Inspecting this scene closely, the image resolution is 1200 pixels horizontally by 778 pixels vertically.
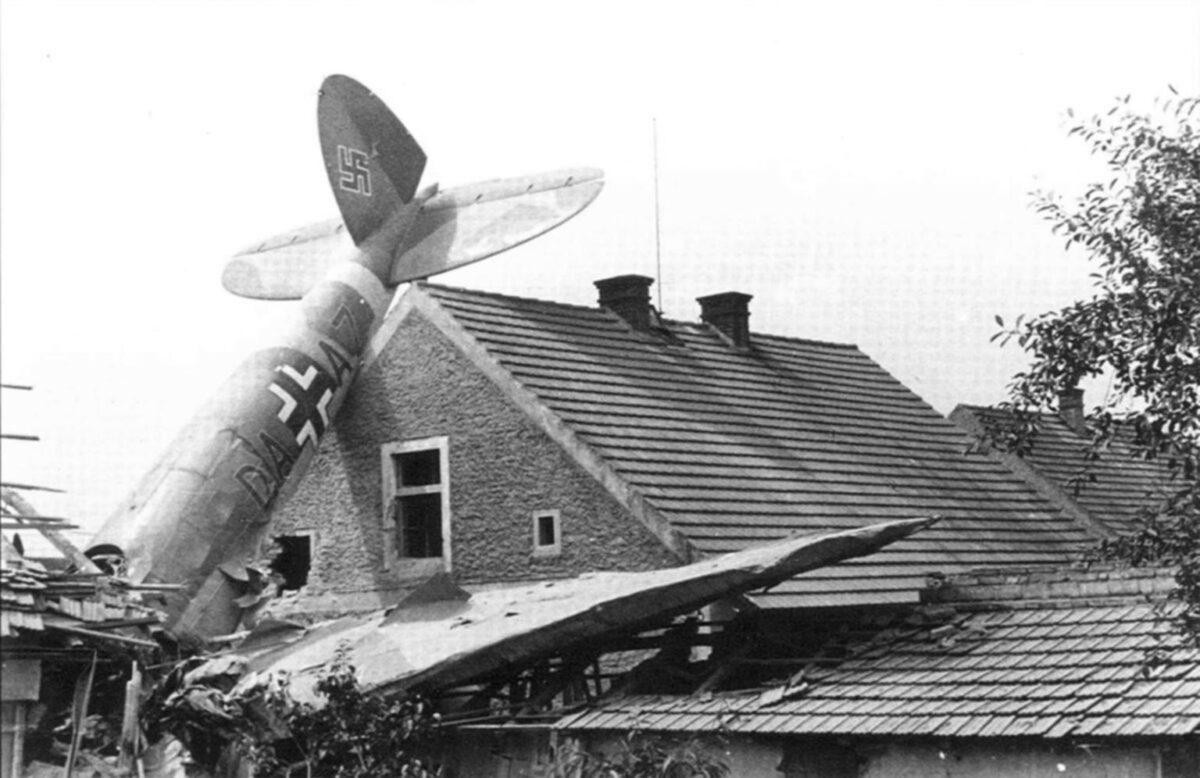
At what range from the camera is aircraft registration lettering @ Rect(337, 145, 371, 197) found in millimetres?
20781

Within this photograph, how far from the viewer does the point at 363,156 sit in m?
21.2

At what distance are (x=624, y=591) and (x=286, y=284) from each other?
1060 cm

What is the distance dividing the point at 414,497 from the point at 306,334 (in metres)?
2.37

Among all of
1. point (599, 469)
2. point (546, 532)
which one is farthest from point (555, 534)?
point (599, 469)

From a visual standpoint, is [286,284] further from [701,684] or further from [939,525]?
[701,684]

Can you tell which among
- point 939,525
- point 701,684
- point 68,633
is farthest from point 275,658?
point 939,525

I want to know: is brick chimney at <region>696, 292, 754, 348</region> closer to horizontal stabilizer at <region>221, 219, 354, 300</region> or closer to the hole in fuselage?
horizontal stabilizer at <region>221, 219, 354, 300</region>

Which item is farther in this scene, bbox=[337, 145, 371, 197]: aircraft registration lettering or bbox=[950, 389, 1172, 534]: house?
bbox=[950, 389, 1172, 534]: house

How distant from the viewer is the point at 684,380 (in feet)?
63.1

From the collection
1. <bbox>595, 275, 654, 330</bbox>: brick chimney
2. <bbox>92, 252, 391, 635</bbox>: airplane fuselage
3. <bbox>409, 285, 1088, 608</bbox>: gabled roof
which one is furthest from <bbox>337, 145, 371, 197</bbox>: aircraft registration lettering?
<bbox>595, 275, 654, 330</bbox>: brick chimney

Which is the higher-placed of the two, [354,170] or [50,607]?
[354,170]

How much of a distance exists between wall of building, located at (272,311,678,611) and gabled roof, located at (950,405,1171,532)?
6807 millimetres

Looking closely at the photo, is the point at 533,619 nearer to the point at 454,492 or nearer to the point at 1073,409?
the point at 454,492

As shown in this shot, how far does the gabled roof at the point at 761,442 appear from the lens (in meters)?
16.2
